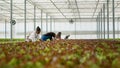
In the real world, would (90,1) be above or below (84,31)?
above

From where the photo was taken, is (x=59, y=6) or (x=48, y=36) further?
(x=59, y=6)

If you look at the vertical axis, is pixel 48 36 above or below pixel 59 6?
below

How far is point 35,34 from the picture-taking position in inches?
418

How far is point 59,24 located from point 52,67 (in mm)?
30164

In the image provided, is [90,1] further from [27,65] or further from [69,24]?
[27,65]

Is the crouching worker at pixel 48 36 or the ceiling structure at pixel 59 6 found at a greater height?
the ceiling structure at pixel 59 6

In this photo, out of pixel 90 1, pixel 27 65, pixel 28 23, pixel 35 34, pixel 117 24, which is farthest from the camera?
pixel 28 23

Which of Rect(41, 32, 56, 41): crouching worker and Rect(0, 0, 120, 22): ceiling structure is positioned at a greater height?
Rect(0, 0, 120, 22): ceiling structure

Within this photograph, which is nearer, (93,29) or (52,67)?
(52,67)

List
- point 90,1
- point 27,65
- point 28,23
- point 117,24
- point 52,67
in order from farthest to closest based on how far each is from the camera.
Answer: point 28,23
point 117,24
point 90,1
point 27,65
point 52,67

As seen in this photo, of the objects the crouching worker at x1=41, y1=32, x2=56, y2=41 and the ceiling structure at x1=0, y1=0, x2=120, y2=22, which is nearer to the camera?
the crouching worker at x1=41, y1=32, x2=56, y2=41

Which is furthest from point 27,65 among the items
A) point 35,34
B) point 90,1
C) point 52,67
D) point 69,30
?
point 69,30

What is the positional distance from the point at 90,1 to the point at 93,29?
1274 centimetres

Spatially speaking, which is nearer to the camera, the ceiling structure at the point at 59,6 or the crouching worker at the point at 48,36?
the crouching worker at the point at 48,36
